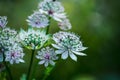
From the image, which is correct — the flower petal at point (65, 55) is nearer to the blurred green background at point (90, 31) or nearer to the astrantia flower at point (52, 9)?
the astrantia flower at point (52, 9)

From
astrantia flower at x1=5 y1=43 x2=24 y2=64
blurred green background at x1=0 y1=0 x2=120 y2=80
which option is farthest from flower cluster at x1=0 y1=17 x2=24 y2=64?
blurred green background at x1=0 y1=0 x2=120 y2=80

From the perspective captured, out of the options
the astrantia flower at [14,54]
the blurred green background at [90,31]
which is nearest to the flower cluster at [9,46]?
the astrantia flower at [14,54]

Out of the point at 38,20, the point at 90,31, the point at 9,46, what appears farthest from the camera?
the point at 90,31

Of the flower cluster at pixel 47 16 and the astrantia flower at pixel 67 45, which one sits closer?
the astrantia flower at pixel 67 45

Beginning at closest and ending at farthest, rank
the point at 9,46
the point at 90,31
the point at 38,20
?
the point at 9,46 < the point at 38,20 < the point at 90,31

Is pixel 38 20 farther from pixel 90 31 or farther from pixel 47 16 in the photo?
pixel 90 31

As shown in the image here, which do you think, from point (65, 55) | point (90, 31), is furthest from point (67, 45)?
point (90, 31)
